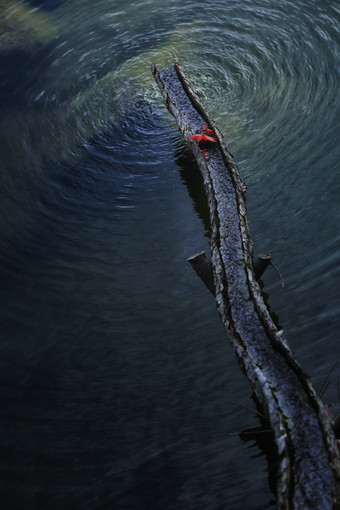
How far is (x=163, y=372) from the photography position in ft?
14.5

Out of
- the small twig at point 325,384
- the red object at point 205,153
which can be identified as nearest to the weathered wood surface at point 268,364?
the red object at point 205,153

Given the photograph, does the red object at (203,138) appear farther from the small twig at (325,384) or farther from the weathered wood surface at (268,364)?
the small twig at (325,384)

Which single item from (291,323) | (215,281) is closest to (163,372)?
(215,281)

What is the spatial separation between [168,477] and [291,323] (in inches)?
65.2

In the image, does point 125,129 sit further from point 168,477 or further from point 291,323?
point 168,477

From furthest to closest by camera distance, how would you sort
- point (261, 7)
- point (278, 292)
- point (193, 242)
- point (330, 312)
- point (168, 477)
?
point (261, 7) < point (193, 242) < point (278, 292) < point (330, 312) < point (168, 477)

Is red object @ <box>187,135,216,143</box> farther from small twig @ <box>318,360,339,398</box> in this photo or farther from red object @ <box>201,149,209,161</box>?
small twig @ <box>318,360,339,398</box>

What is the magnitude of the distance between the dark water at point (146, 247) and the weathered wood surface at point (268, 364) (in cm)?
57

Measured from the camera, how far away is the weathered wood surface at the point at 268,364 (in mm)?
2840

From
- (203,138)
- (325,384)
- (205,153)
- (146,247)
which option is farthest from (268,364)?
(203,138)

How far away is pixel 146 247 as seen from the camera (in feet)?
18.6

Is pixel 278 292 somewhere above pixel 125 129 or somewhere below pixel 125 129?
below

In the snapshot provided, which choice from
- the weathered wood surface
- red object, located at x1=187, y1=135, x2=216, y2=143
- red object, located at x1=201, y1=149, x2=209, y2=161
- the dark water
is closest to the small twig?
the dark water

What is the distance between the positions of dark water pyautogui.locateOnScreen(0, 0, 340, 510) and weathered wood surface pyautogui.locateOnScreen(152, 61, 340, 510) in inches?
22.4
